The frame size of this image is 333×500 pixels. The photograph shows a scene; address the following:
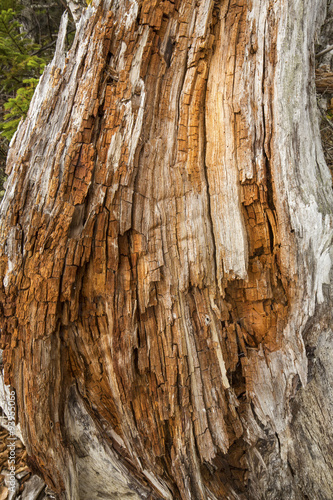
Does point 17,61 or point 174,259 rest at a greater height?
point 17,61

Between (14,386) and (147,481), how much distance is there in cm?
147

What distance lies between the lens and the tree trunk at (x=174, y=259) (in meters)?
2.70

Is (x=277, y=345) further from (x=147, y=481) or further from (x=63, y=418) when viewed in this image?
(x=63, y=418)

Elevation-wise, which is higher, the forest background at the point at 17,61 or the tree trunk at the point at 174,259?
the forest background at the point at 17,61

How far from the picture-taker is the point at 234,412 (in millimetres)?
2934

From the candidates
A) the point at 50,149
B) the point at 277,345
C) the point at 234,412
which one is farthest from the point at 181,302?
the point at 50,149

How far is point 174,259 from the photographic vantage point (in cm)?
281

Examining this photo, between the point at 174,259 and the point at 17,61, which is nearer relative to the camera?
the point at 174,259

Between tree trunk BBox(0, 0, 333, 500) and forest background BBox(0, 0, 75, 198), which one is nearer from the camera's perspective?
tree trunk BBox(0, 0, 333, 500)

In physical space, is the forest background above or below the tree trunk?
above

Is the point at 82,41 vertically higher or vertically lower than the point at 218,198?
higher

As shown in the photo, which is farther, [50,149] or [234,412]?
[234,412]

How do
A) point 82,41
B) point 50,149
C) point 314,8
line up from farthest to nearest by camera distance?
point 314,8 < point 82,41 < point 50,149

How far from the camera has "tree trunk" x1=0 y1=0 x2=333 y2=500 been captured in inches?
106
